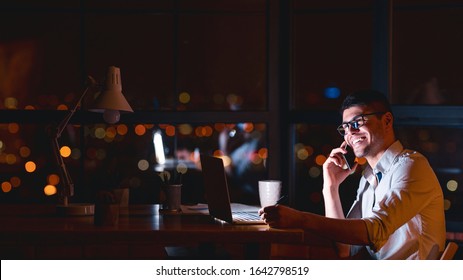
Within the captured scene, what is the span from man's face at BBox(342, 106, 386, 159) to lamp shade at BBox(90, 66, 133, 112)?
3.26 feet

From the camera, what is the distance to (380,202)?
1.97 m

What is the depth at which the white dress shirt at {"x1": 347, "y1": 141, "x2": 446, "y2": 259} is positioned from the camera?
193 cm

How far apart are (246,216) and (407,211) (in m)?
0.66

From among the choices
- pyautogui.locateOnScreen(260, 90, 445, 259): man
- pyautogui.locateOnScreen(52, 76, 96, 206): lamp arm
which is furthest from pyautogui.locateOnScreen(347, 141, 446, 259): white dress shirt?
pyautogui.locateOnScreen(52, 76, 96, 206): lamp arm

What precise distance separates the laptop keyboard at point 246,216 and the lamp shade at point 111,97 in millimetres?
686

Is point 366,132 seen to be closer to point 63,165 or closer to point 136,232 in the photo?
point 136,232

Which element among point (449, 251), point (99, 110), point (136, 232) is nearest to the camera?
point (449, 251)

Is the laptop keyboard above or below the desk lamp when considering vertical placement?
below

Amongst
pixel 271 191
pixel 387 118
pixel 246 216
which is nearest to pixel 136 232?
pixel 246 216

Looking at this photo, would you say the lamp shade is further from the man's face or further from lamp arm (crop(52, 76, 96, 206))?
the man's face

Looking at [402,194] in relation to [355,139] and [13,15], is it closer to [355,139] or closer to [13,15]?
[355,139]

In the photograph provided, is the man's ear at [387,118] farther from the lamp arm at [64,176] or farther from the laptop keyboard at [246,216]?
the lamp arm at [64,176]
